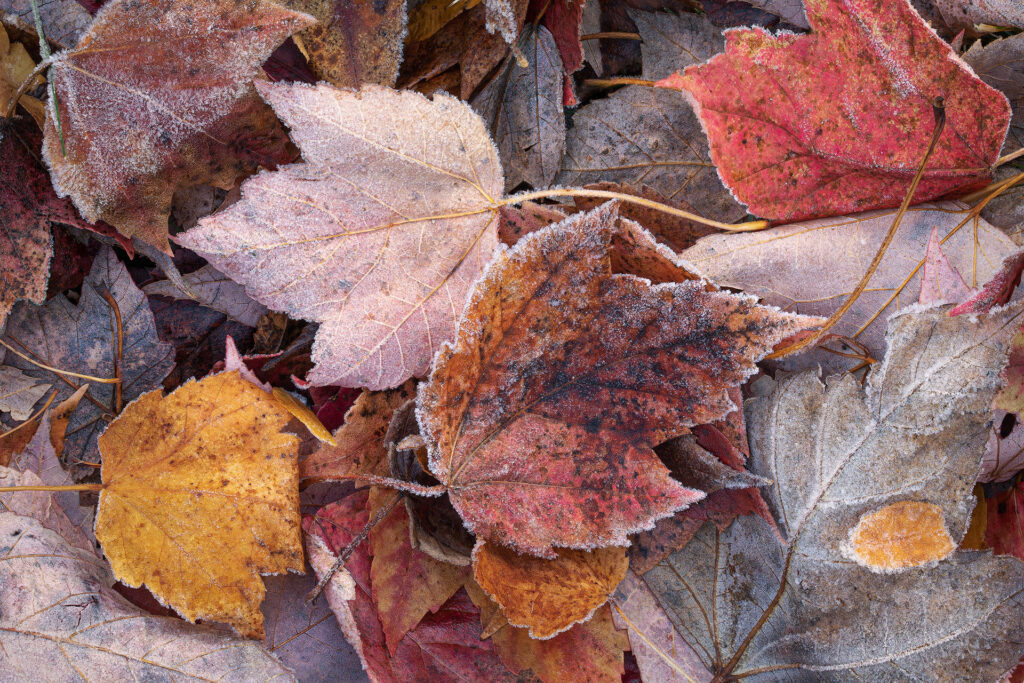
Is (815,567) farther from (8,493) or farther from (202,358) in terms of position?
(8,493)

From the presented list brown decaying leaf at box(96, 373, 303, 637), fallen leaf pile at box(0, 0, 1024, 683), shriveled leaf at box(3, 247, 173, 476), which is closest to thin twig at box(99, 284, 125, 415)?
shriveled leaf at box(3, 247, 173, 476)

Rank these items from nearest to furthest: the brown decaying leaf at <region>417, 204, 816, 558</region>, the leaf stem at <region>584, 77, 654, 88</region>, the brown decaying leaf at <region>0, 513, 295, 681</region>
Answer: the brown decaying leaf at <region>417, 204, 816, 558</region> < the brown decaying leaf at <region>0, 513, 295, 681</region> < the leaf stem at <region>584, 77, 654, 88</region>

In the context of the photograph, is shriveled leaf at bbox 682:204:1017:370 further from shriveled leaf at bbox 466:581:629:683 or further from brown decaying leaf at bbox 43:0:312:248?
brown decaying leaf at bbox 43:0:312:248

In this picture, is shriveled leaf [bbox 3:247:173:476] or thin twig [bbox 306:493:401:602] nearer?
thin twig [bbox 306:493:401:602]

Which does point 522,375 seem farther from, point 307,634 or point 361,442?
point 307,634

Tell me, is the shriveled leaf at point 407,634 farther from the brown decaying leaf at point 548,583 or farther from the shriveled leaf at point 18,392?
the shriveled leaf at point 18,392

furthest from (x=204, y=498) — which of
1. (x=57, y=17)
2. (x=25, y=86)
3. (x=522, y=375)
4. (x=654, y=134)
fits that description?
(x=654, y=134)

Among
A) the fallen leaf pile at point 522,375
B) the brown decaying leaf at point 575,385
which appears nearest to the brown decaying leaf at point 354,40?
the fallen leaf pile at point 522,375
